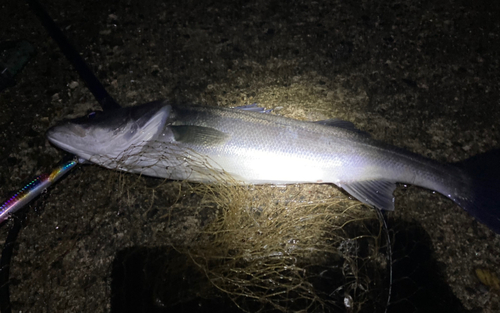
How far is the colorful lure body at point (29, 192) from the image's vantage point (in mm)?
1973

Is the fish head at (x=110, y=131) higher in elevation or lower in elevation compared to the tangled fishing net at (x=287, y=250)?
higher

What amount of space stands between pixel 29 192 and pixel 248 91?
6.96ft

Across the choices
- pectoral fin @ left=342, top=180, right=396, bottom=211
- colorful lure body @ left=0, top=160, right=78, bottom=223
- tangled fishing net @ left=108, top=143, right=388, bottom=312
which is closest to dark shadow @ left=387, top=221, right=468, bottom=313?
tangled fishing net @ left=108, top=143, right=388, bottom=312

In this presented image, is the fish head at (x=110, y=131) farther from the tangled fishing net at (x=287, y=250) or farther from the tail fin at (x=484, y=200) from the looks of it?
the tail fin at (x=484, y=200)

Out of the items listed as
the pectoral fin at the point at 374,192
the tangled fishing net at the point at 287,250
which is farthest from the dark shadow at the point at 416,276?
the pectoral fin at the point at 374,192

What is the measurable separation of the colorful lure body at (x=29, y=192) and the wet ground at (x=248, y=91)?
189 millimetres

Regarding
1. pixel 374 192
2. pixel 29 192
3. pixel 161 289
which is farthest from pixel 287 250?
pixel 29 192

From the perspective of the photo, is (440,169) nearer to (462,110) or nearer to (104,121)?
(462,110)

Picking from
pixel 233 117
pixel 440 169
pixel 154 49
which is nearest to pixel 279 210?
pixel 233 117

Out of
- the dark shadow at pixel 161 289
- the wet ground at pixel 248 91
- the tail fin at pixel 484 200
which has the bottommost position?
the tail fin at pixel 484 200

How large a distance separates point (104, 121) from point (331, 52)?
2451 mm

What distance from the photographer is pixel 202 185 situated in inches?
88.7

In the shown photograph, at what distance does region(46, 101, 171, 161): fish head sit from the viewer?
6.86 ft

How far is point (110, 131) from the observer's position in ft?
7.03
